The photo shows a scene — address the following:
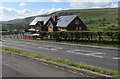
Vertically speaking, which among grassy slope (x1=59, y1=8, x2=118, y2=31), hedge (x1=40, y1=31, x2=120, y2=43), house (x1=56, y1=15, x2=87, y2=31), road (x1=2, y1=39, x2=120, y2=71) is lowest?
road (x1=2, y1=39, x2=120, y2=71)

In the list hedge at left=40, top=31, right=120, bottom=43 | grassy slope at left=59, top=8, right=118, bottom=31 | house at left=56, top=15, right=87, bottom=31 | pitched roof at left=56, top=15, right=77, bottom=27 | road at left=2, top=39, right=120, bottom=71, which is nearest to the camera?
road at left=2, top=39, right=120, bottom=71

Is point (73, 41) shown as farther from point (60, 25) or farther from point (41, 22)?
point (41, 22)

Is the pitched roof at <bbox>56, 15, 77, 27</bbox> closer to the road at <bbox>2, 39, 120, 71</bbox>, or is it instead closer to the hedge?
the hedge

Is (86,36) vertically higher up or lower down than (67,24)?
lower down

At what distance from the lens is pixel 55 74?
7.13 metres

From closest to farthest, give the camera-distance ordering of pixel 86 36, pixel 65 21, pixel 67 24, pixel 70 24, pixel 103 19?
pixel 86 36 < pixel 67 24 < pixel 70 24 < pixel 65 21 < pixel 103 19

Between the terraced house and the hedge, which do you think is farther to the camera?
the terraced house

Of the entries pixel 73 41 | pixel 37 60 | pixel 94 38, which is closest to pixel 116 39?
pixel 94 38

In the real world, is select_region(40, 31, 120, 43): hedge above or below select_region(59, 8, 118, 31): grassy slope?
below

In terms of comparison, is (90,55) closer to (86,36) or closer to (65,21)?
(86,36)

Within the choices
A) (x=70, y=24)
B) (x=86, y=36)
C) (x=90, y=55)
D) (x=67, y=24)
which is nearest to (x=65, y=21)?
(x=70, y=24)

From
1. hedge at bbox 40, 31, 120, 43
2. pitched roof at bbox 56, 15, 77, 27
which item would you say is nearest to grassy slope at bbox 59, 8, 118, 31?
pitched roof at bbox 56, 15, 77, 27

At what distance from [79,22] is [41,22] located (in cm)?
1755

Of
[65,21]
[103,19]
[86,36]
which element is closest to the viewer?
[86,36]
